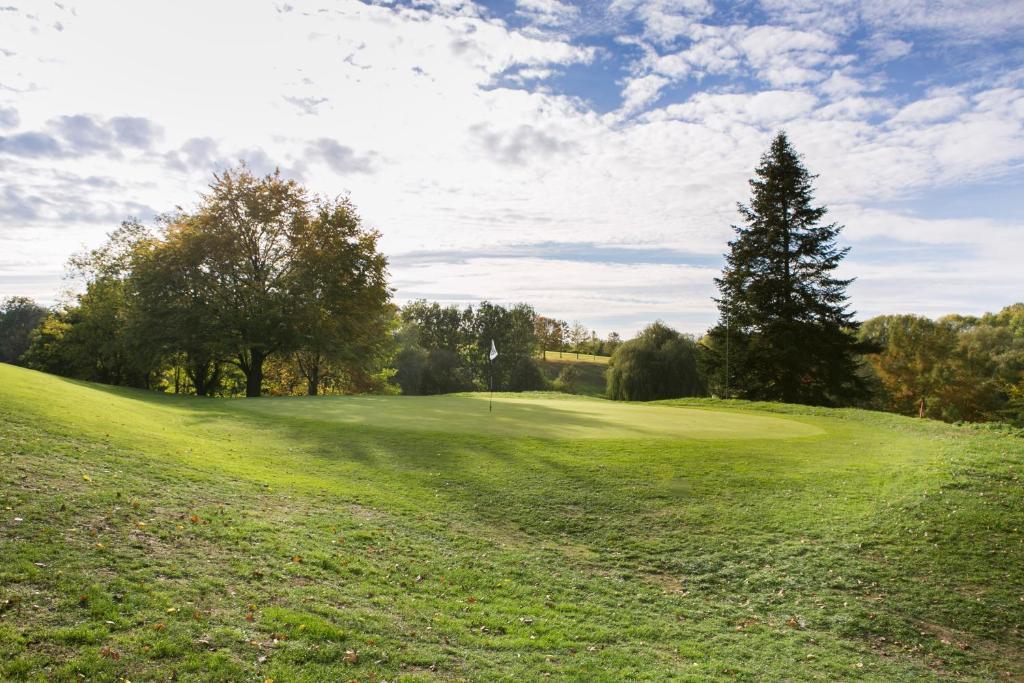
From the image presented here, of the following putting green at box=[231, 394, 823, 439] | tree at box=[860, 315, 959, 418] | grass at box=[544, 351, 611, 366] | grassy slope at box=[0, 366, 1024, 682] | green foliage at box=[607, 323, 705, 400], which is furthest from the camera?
grass at box=[544, 351, 611, 366]

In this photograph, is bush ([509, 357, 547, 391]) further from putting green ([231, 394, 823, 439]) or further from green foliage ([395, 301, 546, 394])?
putting green ([231, 394, 823, 439])

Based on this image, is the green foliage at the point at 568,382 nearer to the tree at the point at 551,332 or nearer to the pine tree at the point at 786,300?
the tree at the point at 551,332

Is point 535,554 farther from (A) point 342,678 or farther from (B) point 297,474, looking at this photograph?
(B) point 297,474

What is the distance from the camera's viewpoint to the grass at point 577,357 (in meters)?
104

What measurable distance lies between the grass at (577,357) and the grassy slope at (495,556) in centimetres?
8559

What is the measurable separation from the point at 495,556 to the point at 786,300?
35750 millimetres

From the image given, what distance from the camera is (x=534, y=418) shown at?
22156 mm

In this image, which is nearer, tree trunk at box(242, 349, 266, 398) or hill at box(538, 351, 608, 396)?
tree trunk at box(242, 349, 266, 398)

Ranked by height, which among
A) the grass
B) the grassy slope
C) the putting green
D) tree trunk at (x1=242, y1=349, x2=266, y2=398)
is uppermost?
the grass

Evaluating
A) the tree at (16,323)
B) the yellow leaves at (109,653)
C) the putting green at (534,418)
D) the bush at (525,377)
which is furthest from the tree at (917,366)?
the tree at (16,323)

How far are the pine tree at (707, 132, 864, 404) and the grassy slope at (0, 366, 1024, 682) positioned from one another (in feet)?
76.6

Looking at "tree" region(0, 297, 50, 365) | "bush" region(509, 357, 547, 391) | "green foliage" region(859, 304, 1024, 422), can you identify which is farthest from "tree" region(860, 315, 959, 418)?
"tree" region(0, 297, 50, 365)

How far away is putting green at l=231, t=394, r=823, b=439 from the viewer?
1908 cm

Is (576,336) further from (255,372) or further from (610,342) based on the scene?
(255,372)
